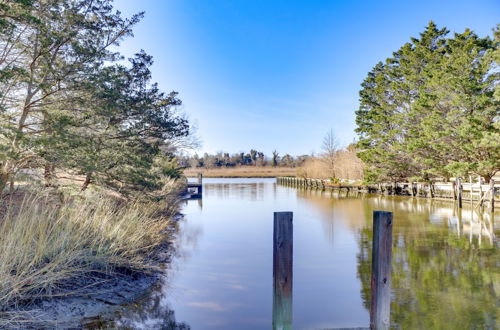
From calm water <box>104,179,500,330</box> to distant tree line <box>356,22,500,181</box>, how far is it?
241 inches

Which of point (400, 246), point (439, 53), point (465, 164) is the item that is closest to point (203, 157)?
point (439, 53)

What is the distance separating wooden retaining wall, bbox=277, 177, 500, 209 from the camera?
17797 millimetres

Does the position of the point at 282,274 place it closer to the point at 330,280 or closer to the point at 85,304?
the point at 85,304

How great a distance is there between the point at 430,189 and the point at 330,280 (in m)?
19.9

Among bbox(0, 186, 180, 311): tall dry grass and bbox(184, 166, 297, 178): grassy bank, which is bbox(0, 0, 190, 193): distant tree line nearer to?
bbox(0, 186, 180, 311): tall dry grass

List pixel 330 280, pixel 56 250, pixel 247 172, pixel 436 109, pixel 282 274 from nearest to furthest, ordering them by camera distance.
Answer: pixel 282 274 < pixel 56 250 < pixel 330 280 < pixel 436 109 < pixel 247 172

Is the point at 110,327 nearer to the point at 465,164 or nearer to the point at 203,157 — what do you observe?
the point at 465,164

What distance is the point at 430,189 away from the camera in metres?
24.2

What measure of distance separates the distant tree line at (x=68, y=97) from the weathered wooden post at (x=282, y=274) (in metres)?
5.04

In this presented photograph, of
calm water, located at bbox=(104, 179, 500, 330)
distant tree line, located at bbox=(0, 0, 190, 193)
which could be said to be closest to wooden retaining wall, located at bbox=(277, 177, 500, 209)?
calm water, located at bbox=(104, 179, 500, 330)

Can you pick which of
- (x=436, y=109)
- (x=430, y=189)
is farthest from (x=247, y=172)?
(x=436, y=109)

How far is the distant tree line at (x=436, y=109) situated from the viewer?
17.4 m

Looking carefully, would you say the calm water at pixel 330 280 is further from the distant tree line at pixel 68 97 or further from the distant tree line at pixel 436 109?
the distant tree line at pixel 436 109

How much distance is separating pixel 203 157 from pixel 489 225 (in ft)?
276
